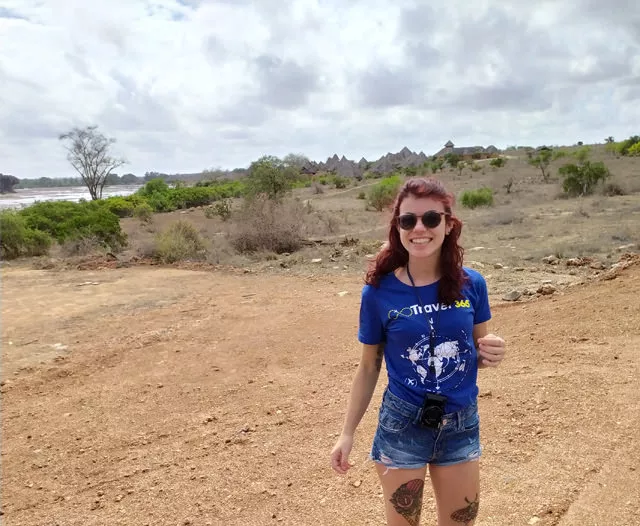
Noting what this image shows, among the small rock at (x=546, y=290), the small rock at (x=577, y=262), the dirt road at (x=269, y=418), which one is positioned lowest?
the dirt road at (x=269, y=418)

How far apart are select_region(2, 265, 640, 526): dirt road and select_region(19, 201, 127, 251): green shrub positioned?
793cm

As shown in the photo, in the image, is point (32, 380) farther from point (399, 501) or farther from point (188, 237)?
point (188, 237)

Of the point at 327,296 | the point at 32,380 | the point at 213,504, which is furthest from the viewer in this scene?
the point at 327,296

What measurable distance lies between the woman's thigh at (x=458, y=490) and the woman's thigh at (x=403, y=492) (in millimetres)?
69

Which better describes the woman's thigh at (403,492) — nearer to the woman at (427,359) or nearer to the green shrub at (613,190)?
the woman at (427,359)

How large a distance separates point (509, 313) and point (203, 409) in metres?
3.73

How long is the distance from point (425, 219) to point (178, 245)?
11.8 m

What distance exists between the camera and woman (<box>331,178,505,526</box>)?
1.79 m

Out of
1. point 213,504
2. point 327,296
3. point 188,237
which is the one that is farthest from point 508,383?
point 188,237

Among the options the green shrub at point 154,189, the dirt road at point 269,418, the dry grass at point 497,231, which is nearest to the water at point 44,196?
the green shrub at point 154,189

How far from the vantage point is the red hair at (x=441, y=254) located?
183 cm

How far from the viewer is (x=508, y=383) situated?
4.23 metres

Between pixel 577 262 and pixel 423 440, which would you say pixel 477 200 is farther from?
pixel 423 440

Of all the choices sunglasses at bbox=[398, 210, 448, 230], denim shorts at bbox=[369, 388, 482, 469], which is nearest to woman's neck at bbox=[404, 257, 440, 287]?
sunglasses at bbox=[398, 210, 448, 230]
